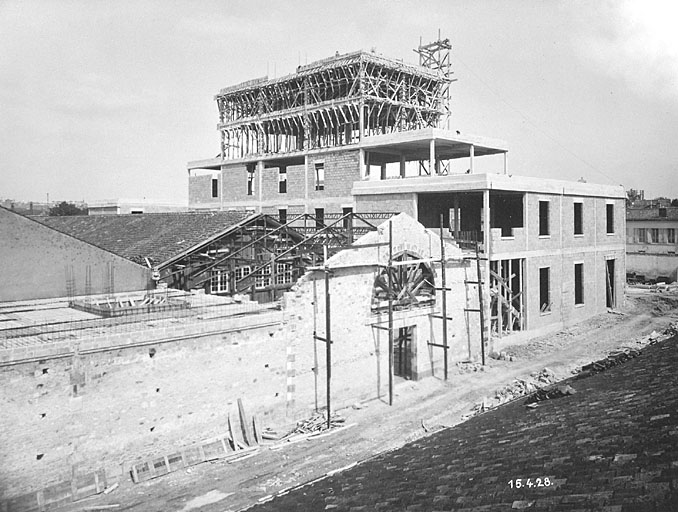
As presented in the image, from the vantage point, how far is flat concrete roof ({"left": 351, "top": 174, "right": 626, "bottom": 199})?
2580 centimetres

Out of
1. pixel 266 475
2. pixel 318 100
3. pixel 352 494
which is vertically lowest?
pixel 266 475

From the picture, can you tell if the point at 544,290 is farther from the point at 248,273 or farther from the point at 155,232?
the point at 155,232

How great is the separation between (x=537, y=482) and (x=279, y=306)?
13077 millimetres

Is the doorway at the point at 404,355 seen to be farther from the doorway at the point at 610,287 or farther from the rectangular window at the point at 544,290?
the doorway at the point at 610,287

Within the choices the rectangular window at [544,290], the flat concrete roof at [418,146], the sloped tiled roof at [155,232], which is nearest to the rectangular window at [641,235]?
the flat concrete roof at [418,146]

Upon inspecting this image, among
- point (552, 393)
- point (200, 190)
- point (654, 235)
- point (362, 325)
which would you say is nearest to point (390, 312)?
point (362, 325)

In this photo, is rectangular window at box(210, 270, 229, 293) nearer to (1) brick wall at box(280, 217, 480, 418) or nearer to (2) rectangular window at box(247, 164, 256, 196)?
(1) brick wall at box(280, 217, 480, 418)

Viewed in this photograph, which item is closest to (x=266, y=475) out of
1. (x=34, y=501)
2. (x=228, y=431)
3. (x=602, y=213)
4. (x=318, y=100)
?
(x=228, y=431)

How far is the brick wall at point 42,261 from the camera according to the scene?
1780cm

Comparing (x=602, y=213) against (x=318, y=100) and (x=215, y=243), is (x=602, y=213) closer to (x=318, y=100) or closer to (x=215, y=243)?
(x=318, y=100)

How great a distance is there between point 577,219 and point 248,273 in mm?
17367

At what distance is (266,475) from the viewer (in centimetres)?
1434

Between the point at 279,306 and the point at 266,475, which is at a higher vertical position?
the point at 279,306

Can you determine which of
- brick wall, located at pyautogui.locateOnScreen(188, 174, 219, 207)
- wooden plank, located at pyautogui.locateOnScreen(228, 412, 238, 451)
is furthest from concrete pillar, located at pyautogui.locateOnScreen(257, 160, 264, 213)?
wooden plank, located at pyautogui.locateOnScreen(228, 412, 238, 451)
